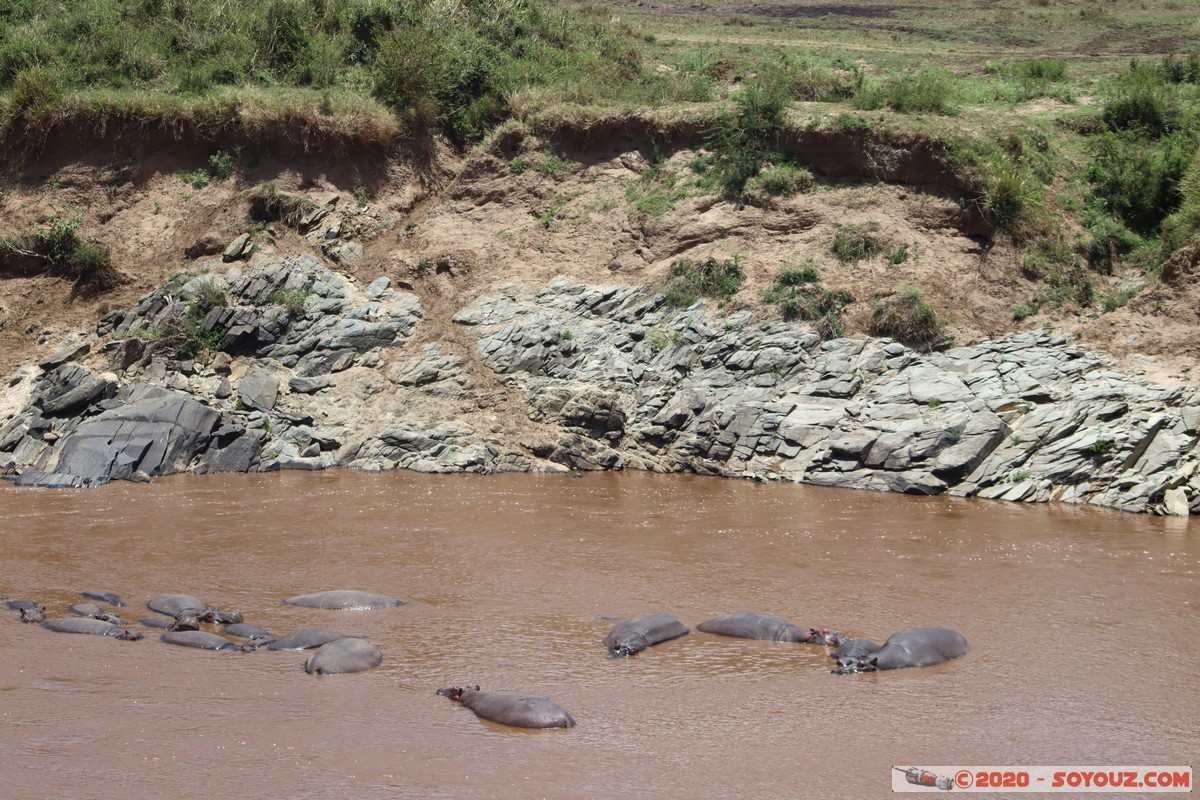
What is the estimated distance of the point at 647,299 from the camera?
18219mm

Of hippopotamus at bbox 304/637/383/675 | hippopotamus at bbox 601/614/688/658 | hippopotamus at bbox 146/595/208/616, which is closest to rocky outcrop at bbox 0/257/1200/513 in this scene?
hippopotamus at bbox 146/595/208/616

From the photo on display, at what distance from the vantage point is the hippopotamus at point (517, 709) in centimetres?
680

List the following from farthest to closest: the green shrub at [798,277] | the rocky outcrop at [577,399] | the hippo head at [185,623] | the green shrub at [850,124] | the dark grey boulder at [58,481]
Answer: the green shrub at [850,124] → the green shrub at [798,277] → the dark grey boulder at [58,481] → the rocky outcrop at [577,399] → the hippo head at [185,623]

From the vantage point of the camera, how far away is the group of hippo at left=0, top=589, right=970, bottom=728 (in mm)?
7781

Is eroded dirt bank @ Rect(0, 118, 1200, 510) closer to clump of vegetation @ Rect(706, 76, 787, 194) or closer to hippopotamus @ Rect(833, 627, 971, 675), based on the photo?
clump of vegetation @ Rect(706, 76, 787, 194)

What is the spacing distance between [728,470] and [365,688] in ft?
29.0

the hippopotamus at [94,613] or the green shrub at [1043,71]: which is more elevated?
the green shrub at [1043,71]

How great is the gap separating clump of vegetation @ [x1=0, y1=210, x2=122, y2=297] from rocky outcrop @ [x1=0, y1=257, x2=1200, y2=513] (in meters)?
1.45

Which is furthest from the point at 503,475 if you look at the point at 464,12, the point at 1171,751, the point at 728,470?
the point at 464,12

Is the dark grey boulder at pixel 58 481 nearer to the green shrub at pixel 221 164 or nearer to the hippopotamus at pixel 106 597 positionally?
the hippopotamus at pixel 106 597

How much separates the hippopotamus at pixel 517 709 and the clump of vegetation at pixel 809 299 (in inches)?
434

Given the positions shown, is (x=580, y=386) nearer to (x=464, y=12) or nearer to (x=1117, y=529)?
(x=1117, y=529)

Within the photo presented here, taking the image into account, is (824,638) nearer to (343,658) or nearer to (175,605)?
(343,658)

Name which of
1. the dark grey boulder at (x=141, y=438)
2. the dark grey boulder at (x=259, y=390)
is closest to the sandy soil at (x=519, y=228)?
the dark grey boulder at (x=259, y=390)
